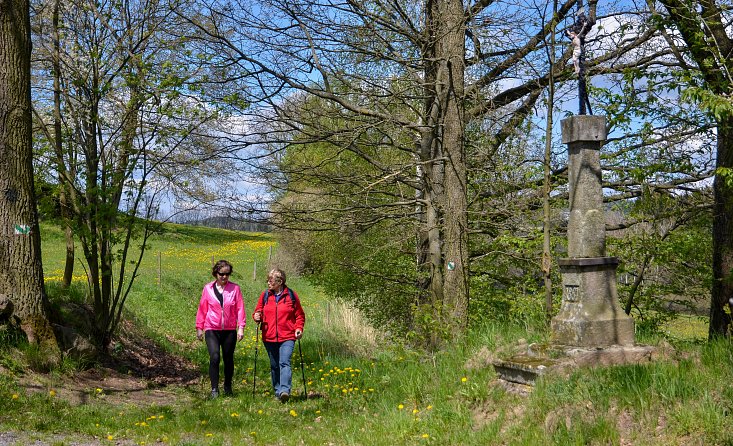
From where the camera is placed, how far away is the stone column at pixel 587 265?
6.49 metres

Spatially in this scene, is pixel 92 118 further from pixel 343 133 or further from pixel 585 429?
pixel 585 429

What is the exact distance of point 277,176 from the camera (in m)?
12.6

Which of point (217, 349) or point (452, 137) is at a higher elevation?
point (452, 137)

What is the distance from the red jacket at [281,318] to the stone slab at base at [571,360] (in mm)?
3358

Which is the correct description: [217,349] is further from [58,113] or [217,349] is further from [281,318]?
[58,113]

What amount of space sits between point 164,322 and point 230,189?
7108mm

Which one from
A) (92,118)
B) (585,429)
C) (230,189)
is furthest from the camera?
(230,189)

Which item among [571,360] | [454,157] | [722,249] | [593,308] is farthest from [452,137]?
[571,360]

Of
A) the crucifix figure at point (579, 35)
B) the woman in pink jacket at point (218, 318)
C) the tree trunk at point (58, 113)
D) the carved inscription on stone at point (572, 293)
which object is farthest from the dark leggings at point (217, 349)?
the crucifix figure at point (579, 35)

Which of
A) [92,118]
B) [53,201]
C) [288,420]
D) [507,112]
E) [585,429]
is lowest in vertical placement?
[288,420]

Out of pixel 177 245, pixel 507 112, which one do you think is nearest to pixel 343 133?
pixel 507 112

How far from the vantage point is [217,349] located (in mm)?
8992

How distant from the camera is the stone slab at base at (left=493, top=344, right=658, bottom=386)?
6113 mm

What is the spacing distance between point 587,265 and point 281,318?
411cm
